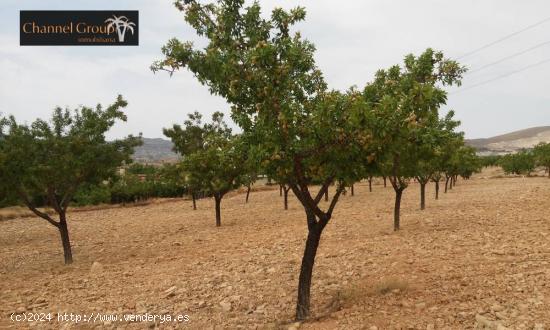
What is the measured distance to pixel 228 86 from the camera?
8.30 meters

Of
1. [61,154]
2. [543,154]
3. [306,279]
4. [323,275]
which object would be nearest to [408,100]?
[306,279]

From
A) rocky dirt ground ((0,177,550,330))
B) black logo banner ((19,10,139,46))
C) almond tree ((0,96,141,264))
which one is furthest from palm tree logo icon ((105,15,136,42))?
rocky dirt ground ((0,177,550,330))

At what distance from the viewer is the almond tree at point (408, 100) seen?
734 centimetres

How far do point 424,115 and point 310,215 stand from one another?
10.2 ft

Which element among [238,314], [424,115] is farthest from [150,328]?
[424,115]

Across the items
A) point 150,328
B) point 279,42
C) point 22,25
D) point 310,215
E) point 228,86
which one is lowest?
point 150,328

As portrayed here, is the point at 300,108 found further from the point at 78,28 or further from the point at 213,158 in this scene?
the point at 78,28

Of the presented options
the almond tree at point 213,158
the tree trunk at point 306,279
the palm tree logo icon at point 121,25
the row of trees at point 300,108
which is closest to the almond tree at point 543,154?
the almond tree at point 213,158

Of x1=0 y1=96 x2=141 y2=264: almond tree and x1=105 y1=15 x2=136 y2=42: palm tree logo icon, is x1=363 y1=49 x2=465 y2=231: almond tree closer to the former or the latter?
x1=0 y1=96 x2=141 y2=264: almond tree

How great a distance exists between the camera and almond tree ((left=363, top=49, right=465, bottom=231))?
7.34m

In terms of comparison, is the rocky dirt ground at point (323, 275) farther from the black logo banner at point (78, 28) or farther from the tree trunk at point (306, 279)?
the black logo banner at point (78, 28)

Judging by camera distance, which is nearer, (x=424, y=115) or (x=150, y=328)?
(x=424, y=115)

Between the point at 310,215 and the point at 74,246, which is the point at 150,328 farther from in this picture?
the point at 74,246

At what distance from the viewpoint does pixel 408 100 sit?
757 cm
